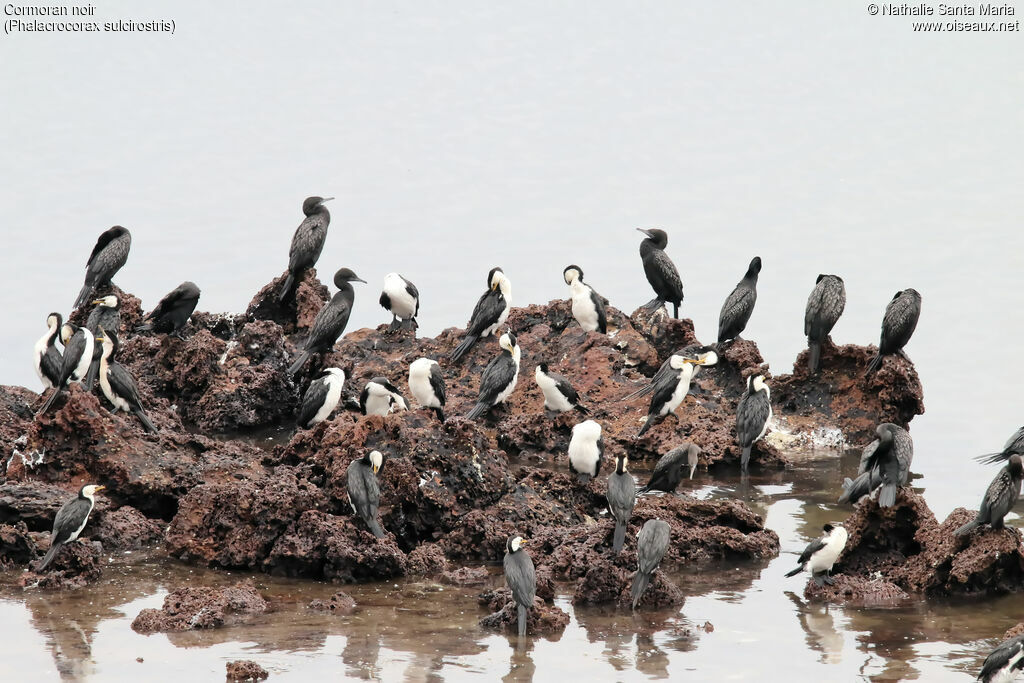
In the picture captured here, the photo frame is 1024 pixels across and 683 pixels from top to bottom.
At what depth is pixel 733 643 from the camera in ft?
36.9

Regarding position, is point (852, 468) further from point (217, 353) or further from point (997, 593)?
point (217, 353)

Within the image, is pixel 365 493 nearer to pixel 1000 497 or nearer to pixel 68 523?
pixel 68 523

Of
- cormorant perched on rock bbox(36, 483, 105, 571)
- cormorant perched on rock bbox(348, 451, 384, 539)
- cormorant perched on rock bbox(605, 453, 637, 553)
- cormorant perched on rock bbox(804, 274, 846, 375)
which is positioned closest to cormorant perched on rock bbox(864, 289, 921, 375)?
cormorant perched on rock bbox(804, 274, 846, 375)

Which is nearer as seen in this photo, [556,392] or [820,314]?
→ [556,392]

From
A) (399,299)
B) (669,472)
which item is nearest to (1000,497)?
(669,472)

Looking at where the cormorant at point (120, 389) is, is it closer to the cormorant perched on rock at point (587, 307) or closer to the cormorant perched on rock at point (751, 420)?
the cormorant perched on rock at point (587, 307)

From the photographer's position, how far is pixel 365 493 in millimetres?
12906

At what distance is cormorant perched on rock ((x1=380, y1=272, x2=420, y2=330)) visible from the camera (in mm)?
20188

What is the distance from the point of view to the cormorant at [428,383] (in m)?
16.8

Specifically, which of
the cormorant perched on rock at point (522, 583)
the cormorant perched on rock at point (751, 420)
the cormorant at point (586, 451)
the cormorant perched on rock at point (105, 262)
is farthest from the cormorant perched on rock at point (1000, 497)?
the cormorant perched on rock at point (105, 262)

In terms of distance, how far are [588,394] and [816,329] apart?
9.58ft

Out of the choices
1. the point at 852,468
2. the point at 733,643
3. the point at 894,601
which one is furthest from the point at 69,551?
the point at 852,468

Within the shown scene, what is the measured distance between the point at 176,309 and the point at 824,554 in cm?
981

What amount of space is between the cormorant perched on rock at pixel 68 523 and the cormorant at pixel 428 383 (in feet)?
16.2
